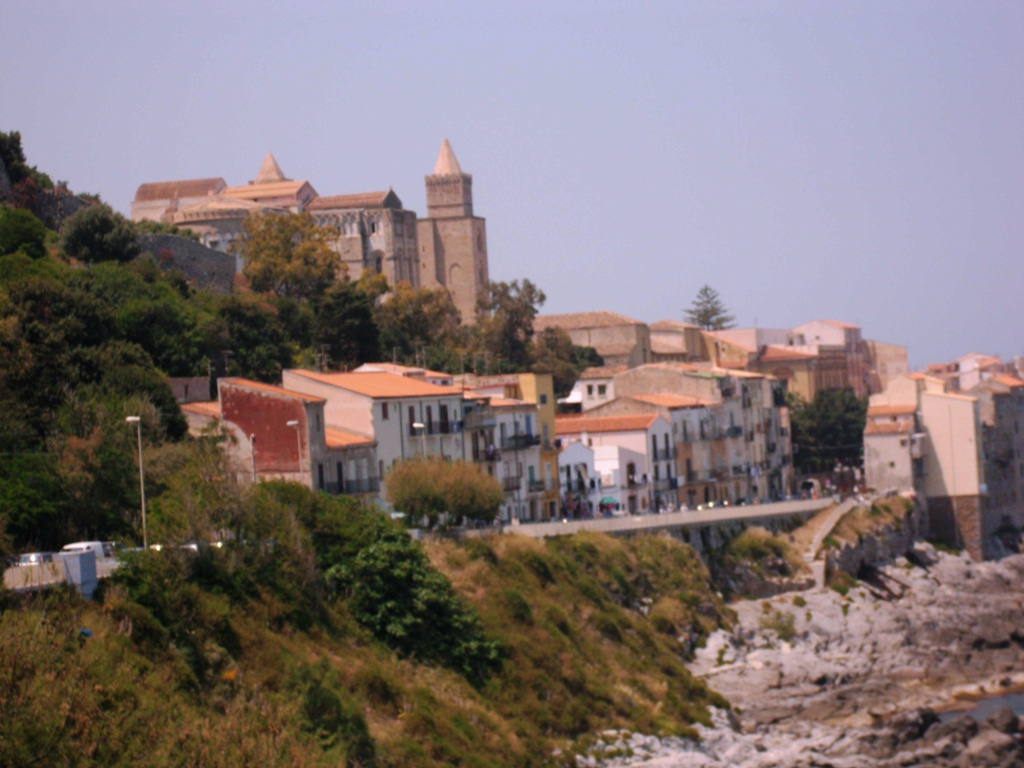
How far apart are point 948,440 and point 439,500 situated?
35244 mm

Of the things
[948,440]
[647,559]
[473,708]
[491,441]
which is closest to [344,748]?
[473,708]

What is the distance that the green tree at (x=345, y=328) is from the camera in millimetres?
62688

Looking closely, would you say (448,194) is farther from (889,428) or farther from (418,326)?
(889,428)

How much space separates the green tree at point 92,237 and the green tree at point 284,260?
471 inches

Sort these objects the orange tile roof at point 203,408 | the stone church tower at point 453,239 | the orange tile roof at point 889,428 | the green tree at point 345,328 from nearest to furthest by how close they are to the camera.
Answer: the orange tile roof at point 203,408, the green tree at point 345,328, the orange tile roof at point 889,428, the stone church tower at point 453,239

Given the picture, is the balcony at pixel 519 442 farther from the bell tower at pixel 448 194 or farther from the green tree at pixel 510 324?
the bell tower at pixel 448 194

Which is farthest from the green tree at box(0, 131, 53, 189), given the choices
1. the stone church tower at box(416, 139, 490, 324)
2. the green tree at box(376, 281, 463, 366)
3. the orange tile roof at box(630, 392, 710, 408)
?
the stone church tower at box(416, 139, 490, 324)

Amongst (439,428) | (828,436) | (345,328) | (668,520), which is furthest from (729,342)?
(439,428)

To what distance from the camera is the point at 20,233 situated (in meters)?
53.6

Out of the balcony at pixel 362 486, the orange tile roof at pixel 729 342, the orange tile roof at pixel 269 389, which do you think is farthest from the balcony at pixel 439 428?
the orange tile roof at pixel 729 342

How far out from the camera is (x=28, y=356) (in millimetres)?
43281

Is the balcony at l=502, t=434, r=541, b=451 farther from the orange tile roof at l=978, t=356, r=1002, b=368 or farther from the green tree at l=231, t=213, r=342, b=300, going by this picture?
the orange tile roof at l=978, t=356, r=1002, b=368

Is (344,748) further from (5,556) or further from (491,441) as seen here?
(491,441)

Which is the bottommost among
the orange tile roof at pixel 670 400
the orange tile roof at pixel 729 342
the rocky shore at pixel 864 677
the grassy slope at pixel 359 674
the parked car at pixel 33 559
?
the rocky shore at pixel 864 677
